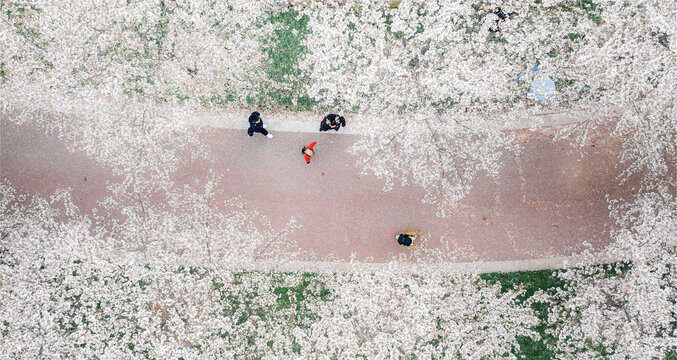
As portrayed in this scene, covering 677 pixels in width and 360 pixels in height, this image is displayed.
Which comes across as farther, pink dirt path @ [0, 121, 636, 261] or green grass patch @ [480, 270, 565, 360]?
pink dirt path @ [0, 121, 636, 261]

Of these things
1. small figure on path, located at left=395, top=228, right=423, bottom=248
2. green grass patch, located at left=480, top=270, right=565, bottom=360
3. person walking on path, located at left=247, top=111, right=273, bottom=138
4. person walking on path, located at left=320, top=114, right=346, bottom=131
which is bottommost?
green grass patch, located at left=480, top=270, right=565, bottom=360

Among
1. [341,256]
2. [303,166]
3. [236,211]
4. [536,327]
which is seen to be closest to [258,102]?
[303,166]

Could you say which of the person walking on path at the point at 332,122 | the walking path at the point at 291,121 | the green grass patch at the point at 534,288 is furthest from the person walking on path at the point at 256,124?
the green grass patch at the point at 534,288

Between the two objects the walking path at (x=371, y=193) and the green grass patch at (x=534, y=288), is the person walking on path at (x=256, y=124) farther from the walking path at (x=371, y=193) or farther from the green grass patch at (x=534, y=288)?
the green grass patch at (x=534, y=288)

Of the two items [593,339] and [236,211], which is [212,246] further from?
[593,339]

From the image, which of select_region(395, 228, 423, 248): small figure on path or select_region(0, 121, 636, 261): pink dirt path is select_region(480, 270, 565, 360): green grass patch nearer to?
select_region(0, 121, 636, 261): pink dirt path

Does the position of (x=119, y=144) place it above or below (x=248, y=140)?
below

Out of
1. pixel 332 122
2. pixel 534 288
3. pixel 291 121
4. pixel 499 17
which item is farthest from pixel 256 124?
pixel 534 288

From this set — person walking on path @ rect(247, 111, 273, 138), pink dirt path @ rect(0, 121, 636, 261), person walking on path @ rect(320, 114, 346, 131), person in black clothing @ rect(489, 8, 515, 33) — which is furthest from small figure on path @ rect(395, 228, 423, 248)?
person in black clothing @ rect(489, 8, 515, 33)
